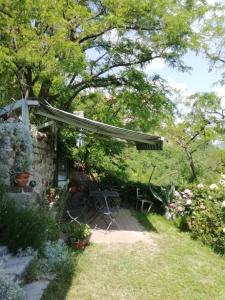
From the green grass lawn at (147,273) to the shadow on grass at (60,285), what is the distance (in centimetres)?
2

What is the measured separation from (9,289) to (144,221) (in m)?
7.04

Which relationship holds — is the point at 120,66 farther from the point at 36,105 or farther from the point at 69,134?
the point at 36,105

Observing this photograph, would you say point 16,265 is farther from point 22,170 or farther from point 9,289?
point 22,170

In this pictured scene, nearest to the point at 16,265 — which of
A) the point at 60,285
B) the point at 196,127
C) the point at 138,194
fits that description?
the point at 60,285

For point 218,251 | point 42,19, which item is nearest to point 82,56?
point 42,19

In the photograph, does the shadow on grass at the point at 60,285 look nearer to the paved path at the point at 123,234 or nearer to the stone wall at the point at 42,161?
the paved path at the point at 123,234

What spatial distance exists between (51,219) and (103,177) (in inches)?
272

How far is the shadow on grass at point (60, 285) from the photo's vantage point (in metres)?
4.33

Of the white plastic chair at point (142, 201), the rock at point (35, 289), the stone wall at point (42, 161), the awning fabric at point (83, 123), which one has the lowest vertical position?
the rock at point (35, 289)

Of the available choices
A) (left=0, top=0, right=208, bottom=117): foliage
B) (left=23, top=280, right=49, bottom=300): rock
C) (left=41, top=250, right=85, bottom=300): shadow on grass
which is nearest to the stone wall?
(left=0, top=0, right=208, bottom=117): foliage

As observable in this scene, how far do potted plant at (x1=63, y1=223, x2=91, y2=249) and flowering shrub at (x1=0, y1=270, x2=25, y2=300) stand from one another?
3309 millimetres

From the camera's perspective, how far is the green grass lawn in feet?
16.1

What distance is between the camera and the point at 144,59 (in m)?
10.3

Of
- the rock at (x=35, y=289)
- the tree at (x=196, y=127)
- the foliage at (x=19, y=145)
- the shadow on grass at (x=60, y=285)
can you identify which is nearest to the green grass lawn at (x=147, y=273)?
the shadow on grass at (x=60, y=285)
